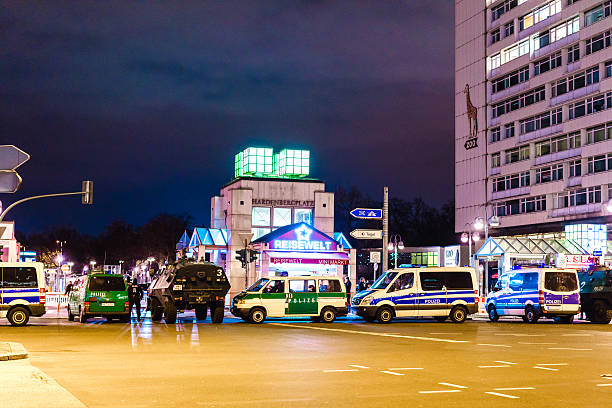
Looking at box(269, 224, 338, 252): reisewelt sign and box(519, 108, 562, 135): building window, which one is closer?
box(269, 224, 338, 252): reisewelt sign

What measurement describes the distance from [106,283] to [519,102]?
5810cm

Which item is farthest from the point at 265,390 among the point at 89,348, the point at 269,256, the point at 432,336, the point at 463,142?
the point at 463,142

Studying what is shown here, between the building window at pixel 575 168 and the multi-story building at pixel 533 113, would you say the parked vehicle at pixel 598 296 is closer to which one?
the multi-story building at pixel 533 113

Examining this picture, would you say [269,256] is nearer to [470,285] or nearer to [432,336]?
[470,285]

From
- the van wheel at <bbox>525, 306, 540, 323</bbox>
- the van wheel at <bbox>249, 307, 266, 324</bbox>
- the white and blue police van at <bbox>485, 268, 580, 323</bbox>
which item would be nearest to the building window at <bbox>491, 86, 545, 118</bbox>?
the white and blue police van at <bbox>485, 268, 580, 323</bbox>

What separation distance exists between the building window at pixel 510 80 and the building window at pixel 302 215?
26.2 meters

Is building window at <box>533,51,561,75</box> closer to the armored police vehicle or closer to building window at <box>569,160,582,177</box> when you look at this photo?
building window at <box>569,160,582,177</box>

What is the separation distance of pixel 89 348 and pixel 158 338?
3.60 meters

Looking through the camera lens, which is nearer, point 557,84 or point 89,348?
point 89,348

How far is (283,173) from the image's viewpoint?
72938 millimetres

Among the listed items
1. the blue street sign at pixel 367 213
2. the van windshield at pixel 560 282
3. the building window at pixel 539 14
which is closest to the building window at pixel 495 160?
the building window at pixel 539 14

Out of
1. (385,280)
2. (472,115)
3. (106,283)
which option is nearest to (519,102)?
(472,115)

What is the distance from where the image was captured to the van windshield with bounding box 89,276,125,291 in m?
30.8

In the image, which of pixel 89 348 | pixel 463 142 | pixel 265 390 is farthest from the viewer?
pixel 463 142
